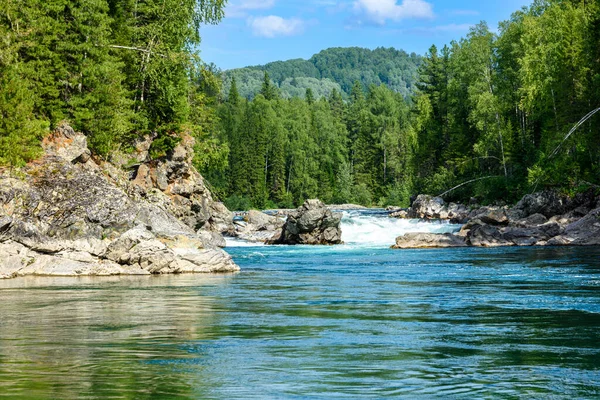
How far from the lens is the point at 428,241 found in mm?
43781

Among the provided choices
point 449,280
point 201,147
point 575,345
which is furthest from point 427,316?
point 201,147

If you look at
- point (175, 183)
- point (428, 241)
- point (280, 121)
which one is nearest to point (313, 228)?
point (428, 241)

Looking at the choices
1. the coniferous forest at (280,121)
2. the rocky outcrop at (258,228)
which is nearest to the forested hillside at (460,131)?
the coniferous forest at (280,121)

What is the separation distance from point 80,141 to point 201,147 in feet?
69.1

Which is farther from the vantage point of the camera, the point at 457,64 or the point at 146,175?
the point at 457,64

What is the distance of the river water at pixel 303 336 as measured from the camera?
934 cm

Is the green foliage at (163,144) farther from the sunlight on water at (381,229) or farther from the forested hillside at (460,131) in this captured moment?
the forested hillside at (460,131)

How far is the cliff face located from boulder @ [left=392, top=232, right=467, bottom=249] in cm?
1567

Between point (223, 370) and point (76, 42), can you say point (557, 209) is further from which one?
point (223, 370)

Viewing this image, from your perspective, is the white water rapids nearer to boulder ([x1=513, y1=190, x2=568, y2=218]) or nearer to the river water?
boulder ([x1=513, y1=190, x2=568, y2=218])

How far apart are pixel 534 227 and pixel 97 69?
2493cm

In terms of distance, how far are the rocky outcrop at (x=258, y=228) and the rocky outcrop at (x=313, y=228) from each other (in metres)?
2.25

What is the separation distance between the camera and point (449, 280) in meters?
24.9

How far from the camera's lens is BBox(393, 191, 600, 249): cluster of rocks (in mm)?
42738
